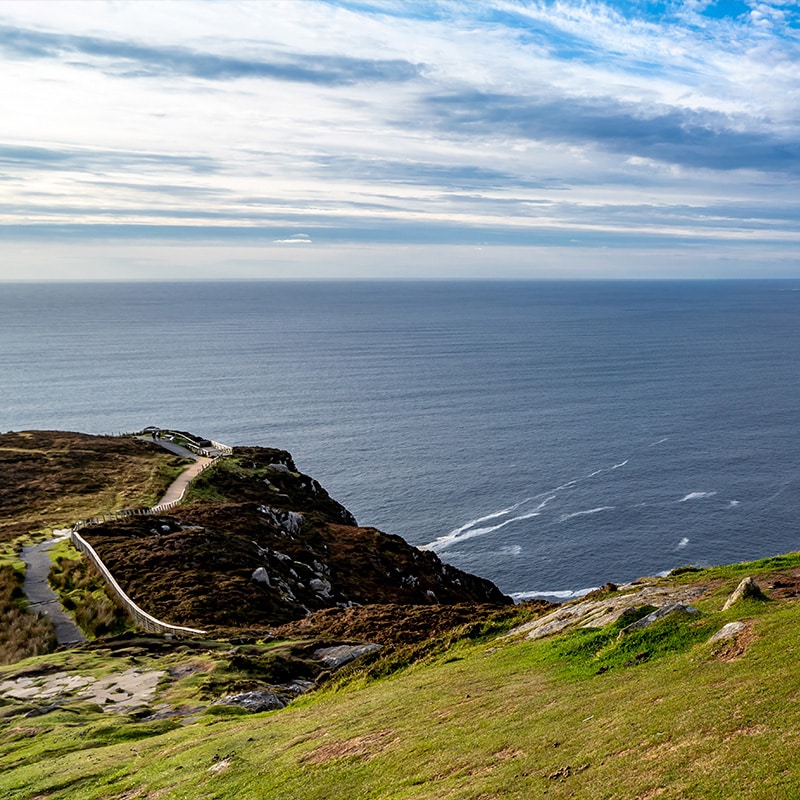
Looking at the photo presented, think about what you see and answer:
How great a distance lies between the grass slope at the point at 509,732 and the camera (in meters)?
12.9

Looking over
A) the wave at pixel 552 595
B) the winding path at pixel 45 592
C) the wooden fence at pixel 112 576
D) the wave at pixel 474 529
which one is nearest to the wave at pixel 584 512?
the wave at pixel 474 529

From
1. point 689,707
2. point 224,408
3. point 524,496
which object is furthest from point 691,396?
point 689,707

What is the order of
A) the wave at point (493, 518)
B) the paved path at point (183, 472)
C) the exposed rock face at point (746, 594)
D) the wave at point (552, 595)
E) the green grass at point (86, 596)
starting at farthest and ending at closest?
the wave at point (493, 518) < the wave at point (552, 595) < the paved path at point (183, 472) < the green grass at point (86, 596) < the exposed rock face at point (746, 594)

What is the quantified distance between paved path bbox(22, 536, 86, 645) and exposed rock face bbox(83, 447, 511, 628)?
3263 millimetres

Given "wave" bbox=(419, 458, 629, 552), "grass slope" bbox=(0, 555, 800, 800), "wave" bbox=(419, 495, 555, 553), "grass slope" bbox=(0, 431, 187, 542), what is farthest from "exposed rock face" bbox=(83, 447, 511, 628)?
"wave" bbox=(419, 458, 629, 552)

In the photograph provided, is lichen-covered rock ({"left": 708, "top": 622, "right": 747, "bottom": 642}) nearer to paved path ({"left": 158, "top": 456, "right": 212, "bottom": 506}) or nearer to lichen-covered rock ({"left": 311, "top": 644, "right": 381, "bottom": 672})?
lichen-covered rock ({"left": 311, "top": 644, "right": 381, "bottom": 672})

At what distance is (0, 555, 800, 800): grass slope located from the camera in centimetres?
1294

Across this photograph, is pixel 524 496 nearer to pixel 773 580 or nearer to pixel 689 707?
pixel 773 580

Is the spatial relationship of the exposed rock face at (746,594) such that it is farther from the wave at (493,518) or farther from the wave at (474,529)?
the wave at (493,518)

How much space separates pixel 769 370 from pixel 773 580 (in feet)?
634

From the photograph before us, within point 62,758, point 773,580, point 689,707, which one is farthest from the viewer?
point 773,580

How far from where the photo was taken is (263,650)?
3262 centimetres

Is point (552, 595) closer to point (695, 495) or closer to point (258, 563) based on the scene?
point (695, 495)

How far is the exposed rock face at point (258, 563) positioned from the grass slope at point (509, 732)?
14962mm
